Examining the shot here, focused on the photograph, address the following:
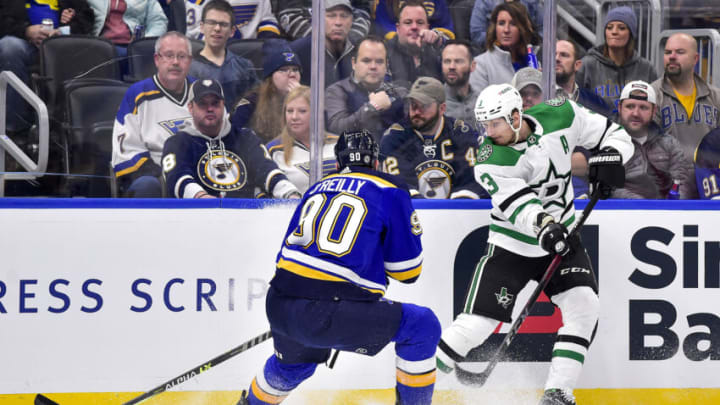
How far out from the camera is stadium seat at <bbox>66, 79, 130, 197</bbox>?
3164 millimetres

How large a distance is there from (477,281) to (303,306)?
34.6 inches

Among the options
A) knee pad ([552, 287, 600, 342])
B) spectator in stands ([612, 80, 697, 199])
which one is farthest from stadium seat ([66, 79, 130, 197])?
spectator in stands ([612, 80, 697, 199])

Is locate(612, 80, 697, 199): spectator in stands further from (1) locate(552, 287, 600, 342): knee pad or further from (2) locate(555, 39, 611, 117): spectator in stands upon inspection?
(1) locate(552, 287, 600, 342): knee pad

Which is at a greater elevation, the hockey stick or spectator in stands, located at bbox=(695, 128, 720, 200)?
spectator in stands, located at bbox=(695, 128, 720, 200)

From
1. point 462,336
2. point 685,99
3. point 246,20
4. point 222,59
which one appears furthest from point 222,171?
→ point 685,99

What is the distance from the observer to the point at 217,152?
3256 millimetres

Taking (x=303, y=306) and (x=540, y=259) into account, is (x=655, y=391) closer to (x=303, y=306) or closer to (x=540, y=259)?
(x=540, y=259)

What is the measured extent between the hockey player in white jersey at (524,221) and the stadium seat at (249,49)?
33.9 inches

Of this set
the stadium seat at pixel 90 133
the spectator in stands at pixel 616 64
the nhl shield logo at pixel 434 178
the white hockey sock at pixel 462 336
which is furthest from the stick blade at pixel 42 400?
the spectator in stands at pixel 616 64

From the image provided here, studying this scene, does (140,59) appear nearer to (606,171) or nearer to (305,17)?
(305,17)

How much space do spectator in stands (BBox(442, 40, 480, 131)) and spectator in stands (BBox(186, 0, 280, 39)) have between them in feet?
2.26

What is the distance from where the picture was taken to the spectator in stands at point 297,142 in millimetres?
3279

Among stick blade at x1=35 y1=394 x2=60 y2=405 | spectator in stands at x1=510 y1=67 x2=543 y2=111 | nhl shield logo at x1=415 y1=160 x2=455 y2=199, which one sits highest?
spectator in stands at x1=510 y1=67 x2=543 y2=111

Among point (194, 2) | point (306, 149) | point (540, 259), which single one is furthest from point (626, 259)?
point (194, 2)
